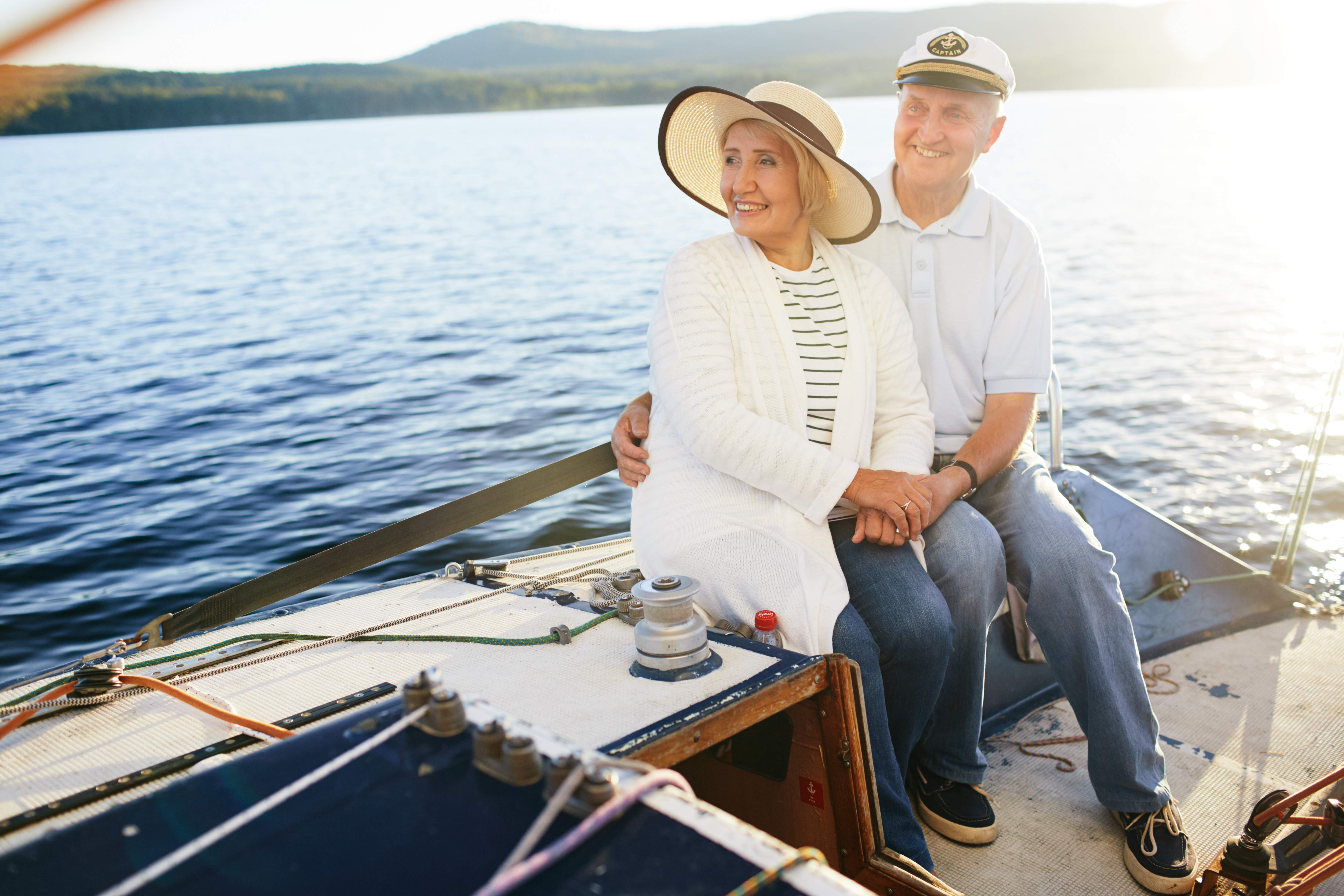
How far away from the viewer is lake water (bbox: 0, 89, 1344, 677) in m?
5.93

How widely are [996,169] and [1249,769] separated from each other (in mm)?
28991

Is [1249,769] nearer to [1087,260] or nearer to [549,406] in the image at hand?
[549,406]

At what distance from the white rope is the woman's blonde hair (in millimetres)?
1612

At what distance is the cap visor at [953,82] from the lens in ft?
8.30

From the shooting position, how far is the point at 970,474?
238cm

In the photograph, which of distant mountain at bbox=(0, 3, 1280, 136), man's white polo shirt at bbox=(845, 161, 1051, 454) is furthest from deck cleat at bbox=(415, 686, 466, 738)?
distant mountain at bbox=(0, 3, 1280, 136)

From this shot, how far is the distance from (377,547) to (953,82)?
1.85 m

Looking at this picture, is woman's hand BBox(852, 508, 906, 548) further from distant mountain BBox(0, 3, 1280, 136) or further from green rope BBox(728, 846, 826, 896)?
distant mountain BBox(0, 3, 1280, 136)

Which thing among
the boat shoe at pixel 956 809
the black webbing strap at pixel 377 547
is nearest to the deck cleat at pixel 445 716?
the black webbing strap at pixel 377 547

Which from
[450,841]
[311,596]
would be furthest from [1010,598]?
[311,596]

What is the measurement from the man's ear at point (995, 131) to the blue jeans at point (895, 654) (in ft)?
3.95

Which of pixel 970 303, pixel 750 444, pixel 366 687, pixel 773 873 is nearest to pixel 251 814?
pixel 773 873

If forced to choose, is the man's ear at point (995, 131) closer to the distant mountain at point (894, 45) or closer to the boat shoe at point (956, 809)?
the boat shoe at point (956, 809)

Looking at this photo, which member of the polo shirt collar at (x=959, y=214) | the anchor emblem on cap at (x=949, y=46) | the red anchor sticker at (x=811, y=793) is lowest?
the red anchor sticker at (x=811, y=793)
